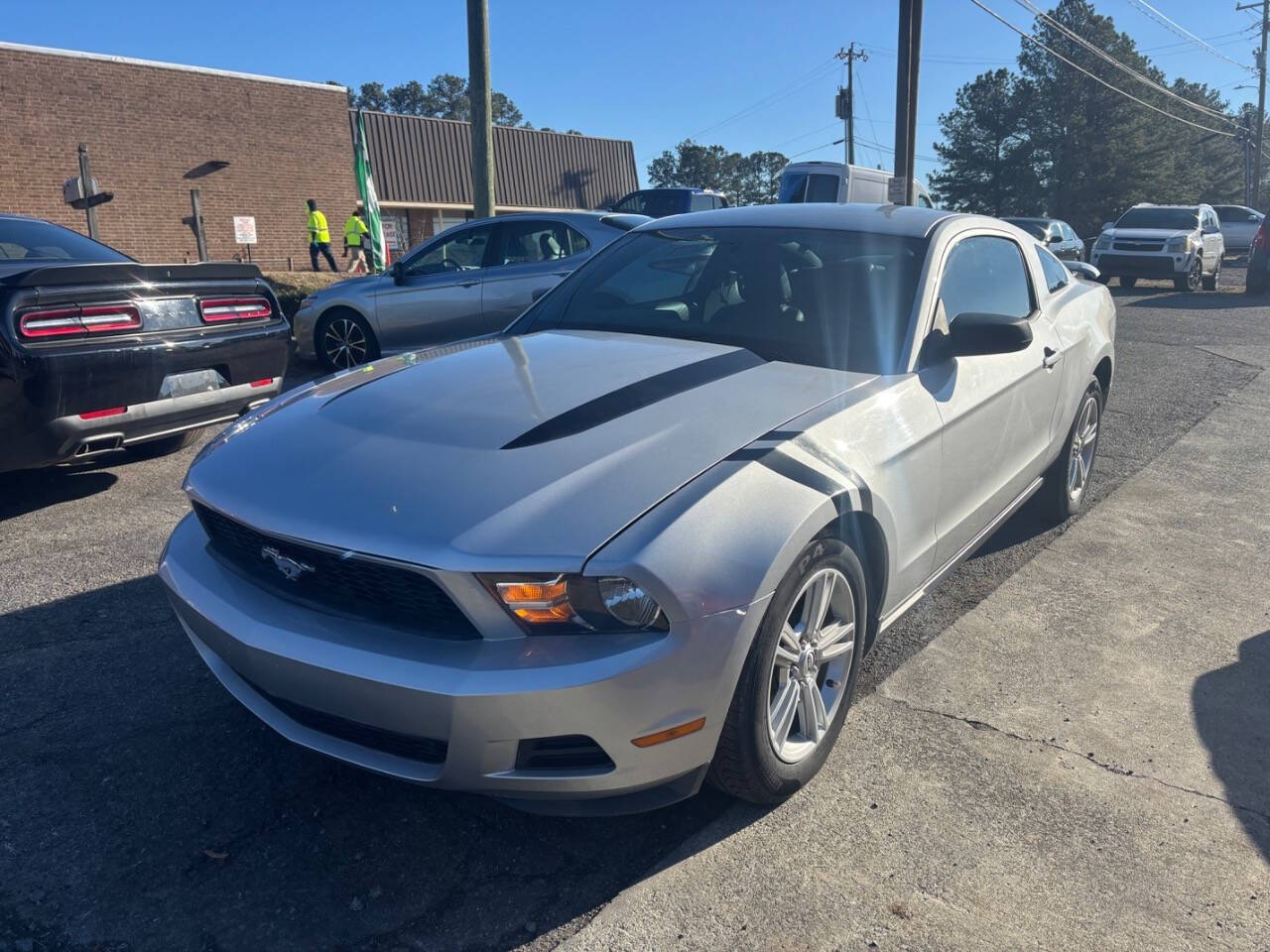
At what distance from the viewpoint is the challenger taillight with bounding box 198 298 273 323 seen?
17.7 feet

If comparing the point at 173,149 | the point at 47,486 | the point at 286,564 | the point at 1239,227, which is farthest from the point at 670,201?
the point at 1239,227

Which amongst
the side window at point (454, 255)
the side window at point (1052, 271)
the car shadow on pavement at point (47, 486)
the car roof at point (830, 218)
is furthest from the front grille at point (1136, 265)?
the car shadow on pavement at point (47, 486)

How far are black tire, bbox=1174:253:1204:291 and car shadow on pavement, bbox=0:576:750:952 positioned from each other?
20.2 metres

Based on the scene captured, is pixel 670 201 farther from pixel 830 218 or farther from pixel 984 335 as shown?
pixel 984 335

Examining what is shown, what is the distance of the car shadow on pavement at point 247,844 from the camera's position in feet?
7.26

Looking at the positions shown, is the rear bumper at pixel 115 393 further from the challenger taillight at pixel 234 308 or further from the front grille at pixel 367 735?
the front grille at pixel 367 735

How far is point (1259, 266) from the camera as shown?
58.2 ft

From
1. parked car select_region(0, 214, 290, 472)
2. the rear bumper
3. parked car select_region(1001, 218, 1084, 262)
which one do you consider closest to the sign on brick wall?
parked car select_region(1001, 218, 1084, 262)

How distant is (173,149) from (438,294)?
17.6 meters

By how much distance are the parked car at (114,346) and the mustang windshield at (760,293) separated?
2173 millimetres

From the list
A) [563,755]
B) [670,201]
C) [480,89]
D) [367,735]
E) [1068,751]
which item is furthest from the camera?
[670,201]

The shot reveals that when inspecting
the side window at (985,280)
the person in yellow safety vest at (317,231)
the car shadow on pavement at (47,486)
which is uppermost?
the person in yellow safety vest at (317,231)

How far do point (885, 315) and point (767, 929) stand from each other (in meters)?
2.05

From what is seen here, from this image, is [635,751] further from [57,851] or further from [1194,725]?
[1194,725]
